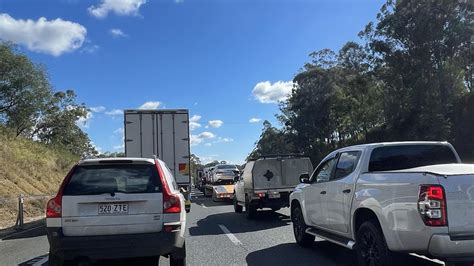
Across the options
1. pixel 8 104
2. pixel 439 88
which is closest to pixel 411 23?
pixel 439 88

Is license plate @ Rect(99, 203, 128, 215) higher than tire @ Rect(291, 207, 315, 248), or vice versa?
license plate @ Rect(99, 203, 128, 215)

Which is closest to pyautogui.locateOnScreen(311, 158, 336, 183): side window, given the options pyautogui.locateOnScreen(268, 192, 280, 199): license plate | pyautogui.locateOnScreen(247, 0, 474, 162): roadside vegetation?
pyautogui.locateOnScreen(268, 192, 280, 199): license plate

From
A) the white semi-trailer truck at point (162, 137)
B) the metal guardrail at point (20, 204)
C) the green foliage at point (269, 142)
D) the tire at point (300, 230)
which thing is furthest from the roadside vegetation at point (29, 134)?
the green foliage at point (269, 142)

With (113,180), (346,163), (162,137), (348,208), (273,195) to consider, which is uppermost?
(162,137)

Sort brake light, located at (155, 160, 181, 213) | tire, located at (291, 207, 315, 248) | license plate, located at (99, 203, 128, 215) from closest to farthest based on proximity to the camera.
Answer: license plate, located at (99, 203, 128, 215) → brake light, located at (155, 160, 181, 213) → tire, located at (291, 207, 315, 248)

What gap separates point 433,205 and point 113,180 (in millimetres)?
4190

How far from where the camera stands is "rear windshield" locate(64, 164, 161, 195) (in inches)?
268

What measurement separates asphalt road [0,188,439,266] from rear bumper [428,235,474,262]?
2.36ft

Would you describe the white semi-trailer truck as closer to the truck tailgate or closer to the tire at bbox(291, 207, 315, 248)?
the tire at bbox(291, 207, 315, 248)

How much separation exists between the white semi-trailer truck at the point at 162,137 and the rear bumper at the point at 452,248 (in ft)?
41.8

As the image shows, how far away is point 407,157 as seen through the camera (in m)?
7.43

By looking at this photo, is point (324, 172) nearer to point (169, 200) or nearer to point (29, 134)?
point (169, 200)

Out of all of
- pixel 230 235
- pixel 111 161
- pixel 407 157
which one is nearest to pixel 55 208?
pixel 111 161

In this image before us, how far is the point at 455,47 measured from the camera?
41.9 metres
